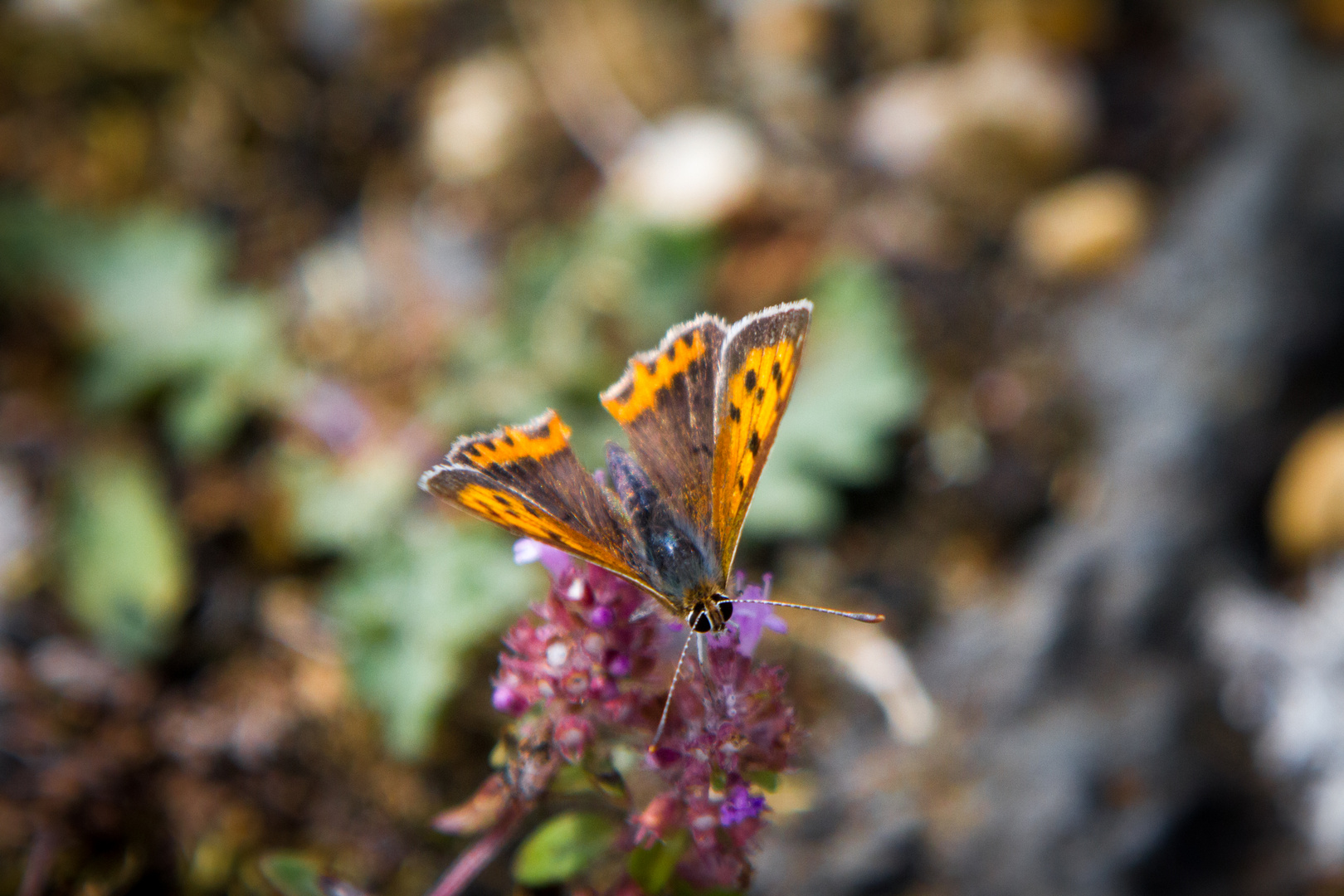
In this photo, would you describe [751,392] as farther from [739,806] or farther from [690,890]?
[690,890]

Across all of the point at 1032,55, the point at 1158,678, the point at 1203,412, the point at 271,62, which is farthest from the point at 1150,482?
the point at 271,62

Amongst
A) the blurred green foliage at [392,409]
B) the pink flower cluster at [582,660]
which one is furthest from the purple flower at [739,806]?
the blurred green foliage at [392,409]

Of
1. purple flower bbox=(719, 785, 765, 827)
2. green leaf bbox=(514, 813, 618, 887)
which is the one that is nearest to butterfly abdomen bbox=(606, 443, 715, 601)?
purple flower bbox=(719, 785, 765, 827)

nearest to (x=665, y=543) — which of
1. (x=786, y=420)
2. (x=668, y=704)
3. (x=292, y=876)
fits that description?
(x=668, y=704)

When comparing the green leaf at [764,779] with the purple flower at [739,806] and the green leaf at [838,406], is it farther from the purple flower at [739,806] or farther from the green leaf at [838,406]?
the green leaf at [838,406]

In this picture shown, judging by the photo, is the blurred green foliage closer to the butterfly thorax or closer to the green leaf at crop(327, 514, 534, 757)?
the green leaf at crop(327, 514, 534, 757)

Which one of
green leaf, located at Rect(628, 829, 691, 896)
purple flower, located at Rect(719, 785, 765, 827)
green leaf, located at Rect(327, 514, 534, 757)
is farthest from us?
green leaf, located at Rect(327, 514, 534, 757)
